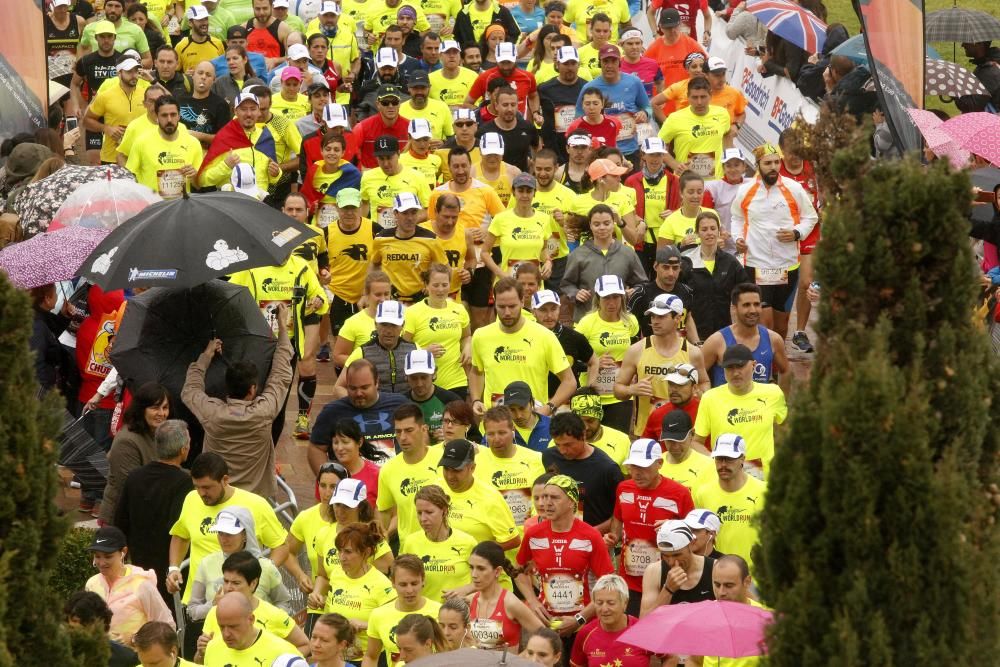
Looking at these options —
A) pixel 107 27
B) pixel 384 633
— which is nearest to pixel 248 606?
pixel 384 633

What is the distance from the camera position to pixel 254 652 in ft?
33.8

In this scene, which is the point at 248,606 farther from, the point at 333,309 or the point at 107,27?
the point at 107,27

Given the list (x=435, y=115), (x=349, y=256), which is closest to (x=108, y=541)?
(x=349, y=256)

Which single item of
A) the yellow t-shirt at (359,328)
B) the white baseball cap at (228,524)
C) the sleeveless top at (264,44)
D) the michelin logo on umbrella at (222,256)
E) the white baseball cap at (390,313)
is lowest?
the sleeveless top at (264,44)

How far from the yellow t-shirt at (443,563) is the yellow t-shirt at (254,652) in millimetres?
1182

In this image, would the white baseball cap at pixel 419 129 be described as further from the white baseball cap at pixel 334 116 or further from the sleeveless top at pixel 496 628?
the sleeveless top at pixel 496 628

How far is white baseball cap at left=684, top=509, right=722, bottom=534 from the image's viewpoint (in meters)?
11.2

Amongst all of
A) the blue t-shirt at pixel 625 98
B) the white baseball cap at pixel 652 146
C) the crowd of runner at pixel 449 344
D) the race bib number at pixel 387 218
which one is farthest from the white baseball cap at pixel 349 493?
the blue t-shirt at pixel 625 98

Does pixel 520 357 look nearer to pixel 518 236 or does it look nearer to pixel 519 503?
pixel 519 503

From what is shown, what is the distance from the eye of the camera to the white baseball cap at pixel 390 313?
13.8 metres

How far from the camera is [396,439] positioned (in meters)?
13.1

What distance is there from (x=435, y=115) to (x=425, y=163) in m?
1.32

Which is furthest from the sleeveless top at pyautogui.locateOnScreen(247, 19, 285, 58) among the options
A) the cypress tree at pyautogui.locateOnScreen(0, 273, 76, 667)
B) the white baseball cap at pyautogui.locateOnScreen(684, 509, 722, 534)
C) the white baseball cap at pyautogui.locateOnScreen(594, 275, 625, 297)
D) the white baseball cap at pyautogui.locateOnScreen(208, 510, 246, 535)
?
the cypress tree at pyautogui.locateOnScreen(0, 273, 76, 667)

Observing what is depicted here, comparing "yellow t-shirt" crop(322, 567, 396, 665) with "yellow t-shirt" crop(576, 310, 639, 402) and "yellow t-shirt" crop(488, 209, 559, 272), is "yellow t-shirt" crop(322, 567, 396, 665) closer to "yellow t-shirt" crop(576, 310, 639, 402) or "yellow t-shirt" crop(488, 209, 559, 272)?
"yellow t-shirt" crop(576, 310, 639, 402)
